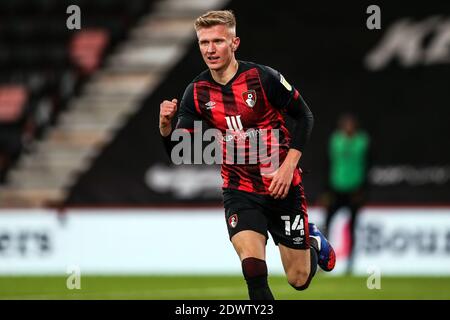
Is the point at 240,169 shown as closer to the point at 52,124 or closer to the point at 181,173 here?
the point at 181,173

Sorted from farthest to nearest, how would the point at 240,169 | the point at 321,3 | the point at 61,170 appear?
the point at 61,170 < the point at 321,3 < the point at 240,169

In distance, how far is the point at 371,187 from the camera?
13.2 m


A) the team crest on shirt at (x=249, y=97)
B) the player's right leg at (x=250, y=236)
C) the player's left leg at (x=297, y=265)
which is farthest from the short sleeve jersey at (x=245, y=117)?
the player's left leg at (x=297, y=265)

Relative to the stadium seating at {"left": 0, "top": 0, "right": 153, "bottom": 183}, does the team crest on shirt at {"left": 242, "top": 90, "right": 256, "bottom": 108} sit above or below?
below

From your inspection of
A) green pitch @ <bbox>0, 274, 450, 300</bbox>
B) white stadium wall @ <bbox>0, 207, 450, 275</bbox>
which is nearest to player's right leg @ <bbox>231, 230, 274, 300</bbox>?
green pitch @ <bbox>0, 274, 450, 300</bbox>

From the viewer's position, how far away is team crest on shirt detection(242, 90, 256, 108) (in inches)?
270

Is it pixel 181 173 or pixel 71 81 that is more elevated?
pixel 71 81

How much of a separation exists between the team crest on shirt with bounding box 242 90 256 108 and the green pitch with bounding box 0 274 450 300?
2.91 m

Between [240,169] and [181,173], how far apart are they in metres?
6.63

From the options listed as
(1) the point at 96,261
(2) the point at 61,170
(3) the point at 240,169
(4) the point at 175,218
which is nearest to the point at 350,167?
(4) the point at 175,218

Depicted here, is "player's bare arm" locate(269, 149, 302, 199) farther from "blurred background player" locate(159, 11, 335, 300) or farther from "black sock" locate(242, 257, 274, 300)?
"black sock" locate(242, 257, 274, 300)

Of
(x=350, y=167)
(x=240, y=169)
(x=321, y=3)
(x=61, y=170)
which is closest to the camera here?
(x=240, y=169)

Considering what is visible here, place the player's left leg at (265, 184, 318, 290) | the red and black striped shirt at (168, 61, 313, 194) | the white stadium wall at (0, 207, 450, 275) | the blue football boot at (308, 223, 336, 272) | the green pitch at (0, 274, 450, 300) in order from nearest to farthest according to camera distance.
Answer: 1. the red and black striped shirt at (168, 61, 313, 194)
2. the player's left leg at (265, 184, 318, 290)
3. the blue football boot at (308, 223, 336, 272)
4. the green pitch at (0, 274, 450, 300)
5. the white stadium wall at (0, 207, 450, 275)

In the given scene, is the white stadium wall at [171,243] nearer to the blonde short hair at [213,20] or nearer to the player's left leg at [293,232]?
the player's left leg at [293,232]
